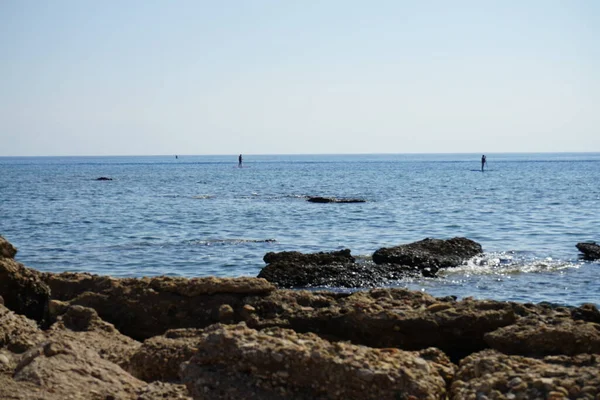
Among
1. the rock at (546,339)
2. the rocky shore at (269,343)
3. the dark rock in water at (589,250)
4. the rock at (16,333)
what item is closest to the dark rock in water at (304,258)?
the dark rock in water at (589,250)

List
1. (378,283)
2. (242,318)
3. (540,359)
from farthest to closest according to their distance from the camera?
1. (378,283)
2. (242,318)
3. (540,359)

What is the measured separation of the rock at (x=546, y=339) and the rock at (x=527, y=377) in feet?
1.52

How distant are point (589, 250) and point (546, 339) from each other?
14575 mm

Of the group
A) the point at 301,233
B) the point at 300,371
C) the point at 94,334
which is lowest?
the point at 301,233

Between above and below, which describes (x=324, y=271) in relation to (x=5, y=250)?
below

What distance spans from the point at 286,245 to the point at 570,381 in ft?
58.5

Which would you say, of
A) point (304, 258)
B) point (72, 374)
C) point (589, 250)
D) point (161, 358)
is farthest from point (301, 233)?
point (72, 374)

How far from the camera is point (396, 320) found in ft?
23.6

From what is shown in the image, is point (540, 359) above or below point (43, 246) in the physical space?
above

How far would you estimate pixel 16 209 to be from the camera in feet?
120

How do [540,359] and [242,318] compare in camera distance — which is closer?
[540,359]

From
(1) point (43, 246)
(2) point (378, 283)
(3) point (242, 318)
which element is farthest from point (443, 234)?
(3) point (242, 318)

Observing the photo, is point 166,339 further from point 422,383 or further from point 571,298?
point 571,298

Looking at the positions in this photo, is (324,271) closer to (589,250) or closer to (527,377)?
(589,250)
